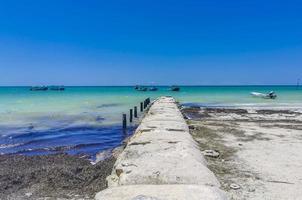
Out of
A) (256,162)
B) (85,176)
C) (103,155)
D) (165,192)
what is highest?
(165,192)

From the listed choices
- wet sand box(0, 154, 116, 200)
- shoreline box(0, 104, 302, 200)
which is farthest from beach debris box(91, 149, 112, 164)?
wet sand box(0, 154, 116, 200)

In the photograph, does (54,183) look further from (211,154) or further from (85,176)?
(211,154)

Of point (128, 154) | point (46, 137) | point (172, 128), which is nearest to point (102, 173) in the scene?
point (128, 154)

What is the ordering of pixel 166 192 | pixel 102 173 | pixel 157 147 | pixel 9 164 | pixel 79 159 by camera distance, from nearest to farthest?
1. pixel 166 192
2. pixel 157 147
3. pixel 102 173
4. pixel 9 164
5. pixel 79 159

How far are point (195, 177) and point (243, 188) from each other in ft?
2.61

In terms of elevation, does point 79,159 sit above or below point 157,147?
below

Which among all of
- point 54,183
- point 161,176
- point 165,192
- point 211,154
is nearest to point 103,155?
point 54,183

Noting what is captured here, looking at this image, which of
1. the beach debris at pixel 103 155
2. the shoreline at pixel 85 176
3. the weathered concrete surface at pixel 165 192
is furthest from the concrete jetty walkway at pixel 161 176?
the beach debris at pixel 103 155

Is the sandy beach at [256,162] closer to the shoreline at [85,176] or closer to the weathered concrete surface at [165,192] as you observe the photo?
the shoreline at [85,176]

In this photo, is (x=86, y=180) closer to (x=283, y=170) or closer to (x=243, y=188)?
(x=243, y=188)

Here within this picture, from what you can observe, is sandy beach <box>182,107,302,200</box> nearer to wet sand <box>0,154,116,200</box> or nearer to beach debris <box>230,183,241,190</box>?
beach debris <box>230,183,241,190</box>

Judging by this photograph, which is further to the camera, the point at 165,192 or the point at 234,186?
the point at 234,186

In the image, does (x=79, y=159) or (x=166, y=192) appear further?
(x=79, y=159)

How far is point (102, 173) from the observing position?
7168 millimetres
